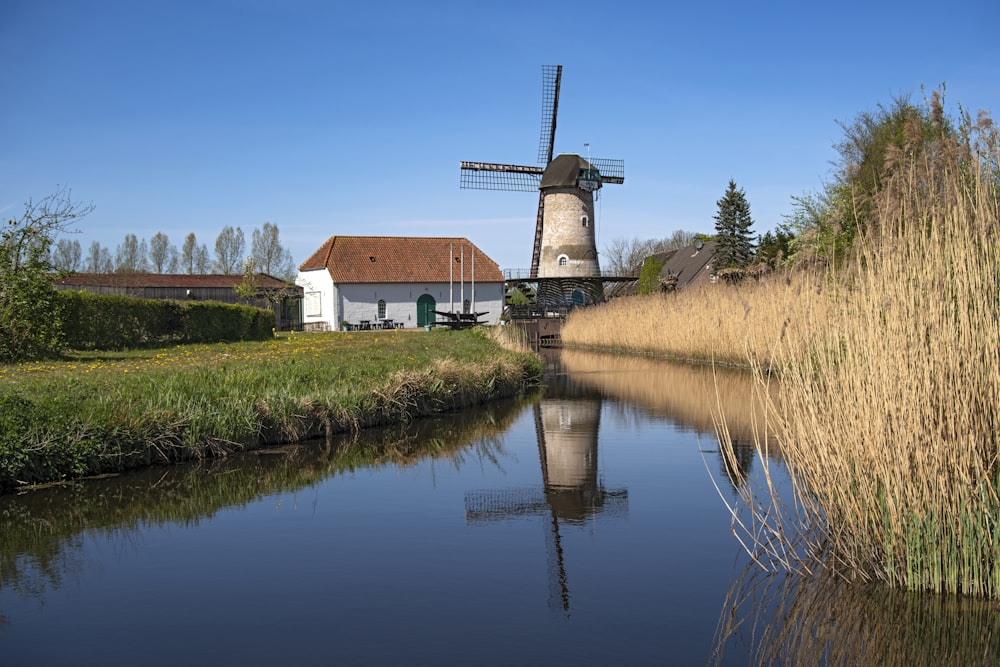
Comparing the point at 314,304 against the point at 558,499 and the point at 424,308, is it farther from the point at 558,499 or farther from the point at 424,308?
the point at 558,499

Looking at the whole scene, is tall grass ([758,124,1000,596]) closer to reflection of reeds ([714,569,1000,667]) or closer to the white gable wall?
reflection of reeds ([714,569,1000,667])

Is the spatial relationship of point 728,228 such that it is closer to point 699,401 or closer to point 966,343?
point 699,401

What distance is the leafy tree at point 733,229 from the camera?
3969cm

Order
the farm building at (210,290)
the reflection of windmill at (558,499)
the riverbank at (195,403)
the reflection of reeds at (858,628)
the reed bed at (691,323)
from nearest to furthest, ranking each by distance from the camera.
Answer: the reflection of reeds at (858,628) < the reflection of windmill at (558,499) < the riverbank at (195,403) < the reed bed at (691,323) < the farm building at (210,290)

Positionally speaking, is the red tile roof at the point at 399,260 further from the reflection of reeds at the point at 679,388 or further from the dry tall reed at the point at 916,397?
the dry tall reed at the point at 916,397

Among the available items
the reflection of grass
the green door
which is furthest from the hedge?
the green door

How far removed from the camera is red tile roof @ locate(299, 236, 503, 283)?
45.3 meters

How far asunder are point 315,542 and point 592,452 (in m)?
4.76

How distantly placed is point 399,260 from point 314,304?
4.98 meters

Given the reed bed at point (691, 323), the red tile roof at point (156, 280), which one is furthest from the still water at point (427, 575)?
the red tile roof at point (156, 280)

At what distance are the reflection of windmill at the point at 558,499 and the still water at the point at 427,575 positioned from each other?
1.2 inches

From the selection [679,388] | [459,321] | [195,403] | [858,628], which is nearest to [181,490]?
[195,403]

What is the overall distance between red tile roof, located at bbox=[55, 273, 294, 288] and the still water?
3905 centimetres

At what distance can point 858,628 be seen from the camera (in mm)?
5070
